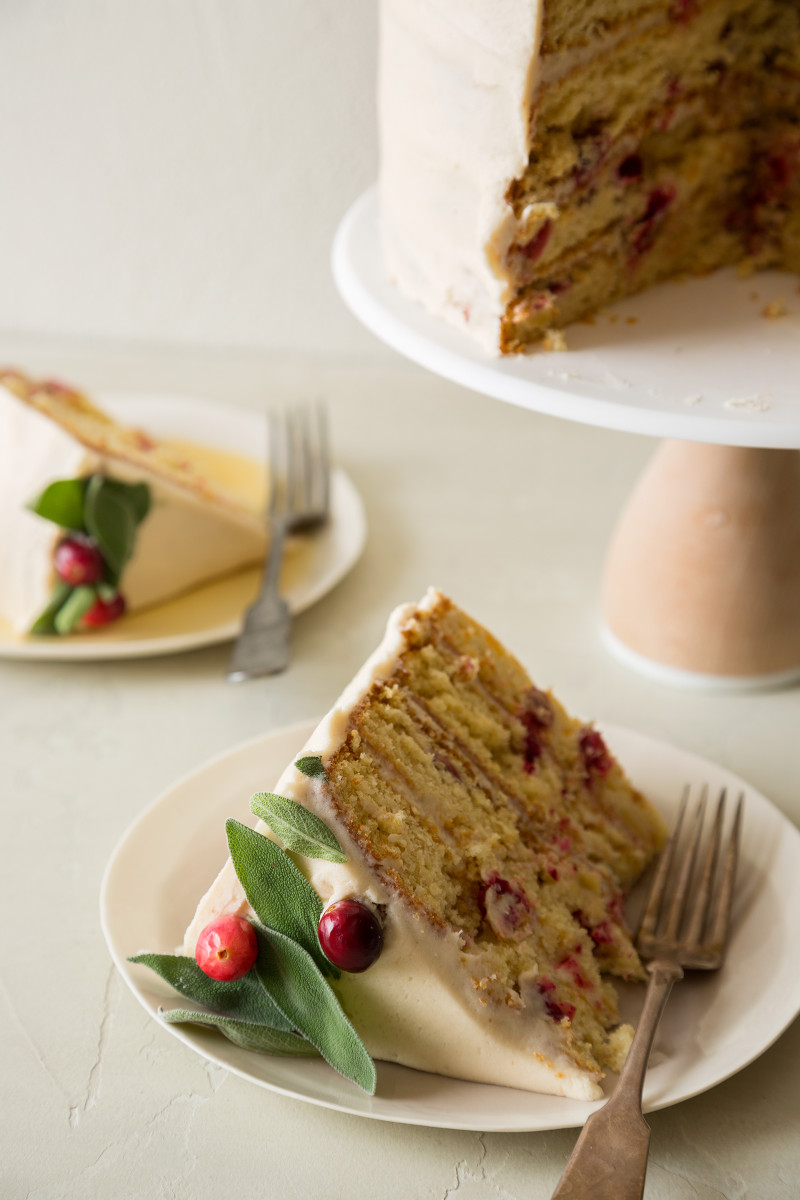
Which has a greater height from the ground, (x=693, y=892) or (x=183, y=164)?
(x=183, y=164)

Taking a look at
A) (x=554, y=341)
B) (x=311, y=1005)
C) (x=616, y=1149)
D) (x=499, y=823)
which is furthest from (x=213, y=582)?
(x=616, y=1149)

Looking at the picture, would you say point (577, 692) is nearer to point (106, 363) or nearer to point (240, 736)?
point (240, 736)

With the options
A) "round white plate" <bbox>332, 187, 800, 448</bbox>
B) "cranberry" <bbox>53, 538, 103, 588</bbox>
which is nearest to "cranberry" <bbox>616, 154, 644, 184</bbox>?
"round white plate" <bbox>332, 187, 800, 448</bbox>

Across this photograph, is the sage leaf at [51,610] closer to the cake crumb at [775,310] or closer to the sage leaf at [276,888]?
the sage leaf at [276,888]

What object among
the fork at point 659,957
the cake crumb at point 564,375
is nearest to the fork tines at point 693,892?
the fork at point 659,957

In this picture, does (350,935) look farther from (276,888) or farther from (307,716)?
(307,716)
